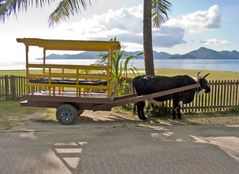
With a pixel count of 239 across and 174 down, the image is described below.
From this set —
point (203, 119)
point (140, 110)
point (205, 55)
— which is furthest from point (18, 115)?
point (205, 55)

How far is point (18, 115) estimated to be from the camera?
11.1 metres

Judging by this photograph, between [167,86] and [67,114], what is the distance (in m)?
3.27

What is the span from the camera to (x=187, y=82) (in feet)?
34.2

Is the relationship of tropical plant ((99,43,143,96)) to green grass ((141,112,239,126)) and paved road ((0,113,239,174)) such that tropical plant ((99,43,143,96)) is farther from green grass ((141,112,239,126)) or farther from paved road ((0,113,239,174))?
paved road ((0,113,239,174))

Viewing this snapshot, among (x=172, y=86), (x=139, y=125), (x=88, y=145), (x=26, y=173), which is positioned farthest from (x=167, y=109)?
(x=26, y=173)

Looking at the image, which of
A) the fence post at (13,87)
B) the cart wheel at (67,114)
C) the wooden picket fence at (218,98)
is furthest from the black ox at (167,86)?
the fence post at (13,87)

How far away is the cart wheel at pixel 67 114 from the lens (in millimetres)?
9508

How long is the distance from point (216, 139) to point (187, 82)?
289 cm

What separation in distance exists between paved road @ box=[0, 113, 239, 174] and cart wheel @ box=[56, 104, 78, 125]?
0.83ft

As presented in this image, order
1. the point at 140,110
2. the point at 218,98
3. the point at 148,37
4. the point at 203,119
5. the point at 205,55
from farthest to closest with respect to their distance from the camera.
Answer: the point at 205,55 < the point at 218,98 < the point at 148,37 < the point at 203,119 < the point at 140,110

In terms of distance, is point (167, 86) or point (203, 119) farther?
point (203, 119)

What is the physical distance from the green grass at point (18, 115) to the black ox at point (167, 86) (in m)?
2.98

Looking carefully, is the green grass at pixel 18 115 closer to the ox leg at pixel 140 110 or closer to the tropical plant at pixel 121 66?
the tropical plant at pixel 121 66

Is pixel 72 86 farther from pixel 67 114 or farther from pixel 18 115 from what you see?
pixel 18 115
